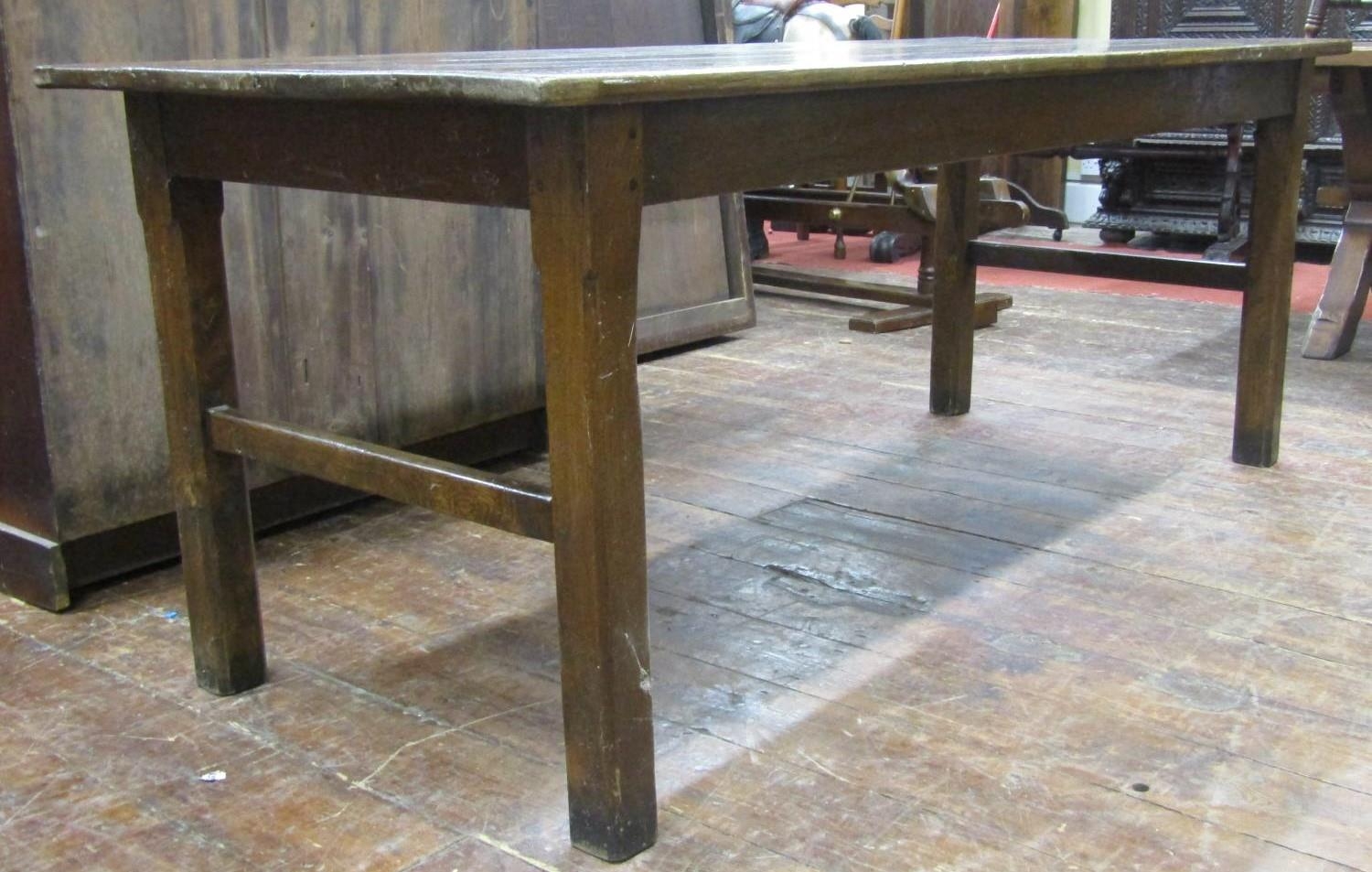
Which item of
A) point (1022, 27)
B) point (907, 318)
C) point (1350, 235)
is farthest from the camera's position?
point (1022, 27)

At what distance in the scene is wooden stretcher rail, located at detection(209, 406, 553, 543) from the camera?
1.22 metres

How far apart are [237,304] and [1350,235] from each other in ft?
8.68

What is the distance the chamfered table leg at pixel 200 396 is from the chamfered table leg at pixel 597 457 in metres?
0.52

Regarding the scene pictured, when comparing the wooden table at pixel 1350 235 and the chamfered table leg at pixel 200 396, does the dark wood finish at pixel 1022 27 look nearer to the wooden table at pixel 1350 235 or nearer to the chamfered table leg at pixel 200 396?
the wooden table at pixel 1350 235

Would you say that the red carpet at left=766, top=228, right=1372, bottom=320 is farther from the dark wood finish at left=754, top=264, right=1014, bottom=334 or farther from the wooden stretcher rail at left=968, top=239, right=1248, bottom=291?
the wooden stretcher rail at left=968, top=239, right=1248, bottom=291

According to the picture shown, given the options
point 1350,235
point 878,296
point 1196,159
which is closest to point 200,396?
point 878,296

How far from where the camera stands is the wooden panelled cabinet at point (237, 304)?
174 cm

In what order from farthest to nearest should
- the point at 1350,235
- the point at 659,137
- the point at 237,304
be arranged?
the point at 1350,235
the point at 237,304
the point at 659,137

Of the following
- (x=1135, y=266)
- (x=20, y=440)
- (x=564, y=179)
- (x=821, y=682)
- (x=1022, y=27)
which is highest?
(x=1022, y=27)

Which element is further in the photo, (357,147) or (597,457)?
(357,147)

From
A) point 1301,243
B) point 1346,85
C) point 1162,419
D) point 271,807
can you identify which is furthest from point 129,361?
point 1301,243

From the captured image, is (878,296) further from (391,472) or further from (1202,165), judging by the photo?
(391,472)

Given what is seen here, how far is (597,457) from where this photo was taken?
1134 mm

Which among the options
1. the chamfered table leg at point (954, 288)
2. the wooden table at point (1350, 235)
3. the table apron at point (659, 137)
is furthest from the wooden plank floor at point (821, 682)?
the wooden table at point (1350, 235)
